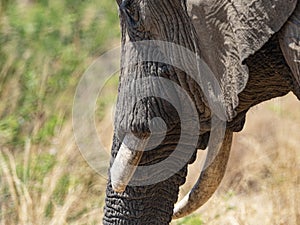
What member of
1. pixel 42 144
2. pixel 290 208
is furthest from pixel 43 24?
pixel 290 208

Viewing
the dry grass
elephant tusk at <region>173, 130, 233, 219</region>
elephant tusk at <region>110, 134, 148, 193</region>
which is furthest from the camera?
the dry grass

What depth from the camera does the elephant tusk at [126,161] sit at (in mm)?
2230

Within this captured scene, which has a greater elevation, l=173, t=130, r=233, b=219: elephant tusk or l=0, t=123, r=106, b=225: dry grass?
l=173, t=130, r=233, b=219: elephant tusk

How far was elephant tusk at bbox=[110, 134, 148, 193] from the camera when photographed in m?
2.23

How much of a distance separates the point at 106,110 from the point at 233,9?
226 cm

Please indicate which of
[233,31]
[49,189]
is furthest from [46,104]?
[233,31]

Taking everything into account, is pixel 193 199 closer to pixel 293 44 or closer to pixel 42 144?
pixel 293 44

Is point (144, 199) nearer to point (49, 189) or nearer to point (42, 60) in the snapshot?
Answer: point (49, 189)

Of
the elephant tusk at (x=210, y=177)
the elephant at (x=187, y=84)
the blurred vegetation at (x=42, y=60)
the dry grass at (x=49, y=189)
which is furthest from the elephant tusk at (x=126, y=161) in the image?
the blurred vegetation at (x=42, y=60)

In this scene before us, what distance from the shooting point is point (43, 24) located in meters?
4.06

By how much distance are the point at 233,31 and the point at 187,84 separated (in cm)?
26

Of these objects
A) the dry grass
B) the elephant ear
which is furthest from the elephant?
→ the dry grass

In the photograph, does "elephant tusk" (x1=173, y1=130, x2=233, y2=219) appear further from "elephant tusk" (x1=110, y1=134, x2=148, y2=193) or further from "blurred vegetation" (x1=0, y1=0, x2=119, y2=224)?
"blurred vegetation" (x1=0, y1=0, x2=119, y2=224)

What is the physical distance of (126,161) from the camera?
2.27 meters
